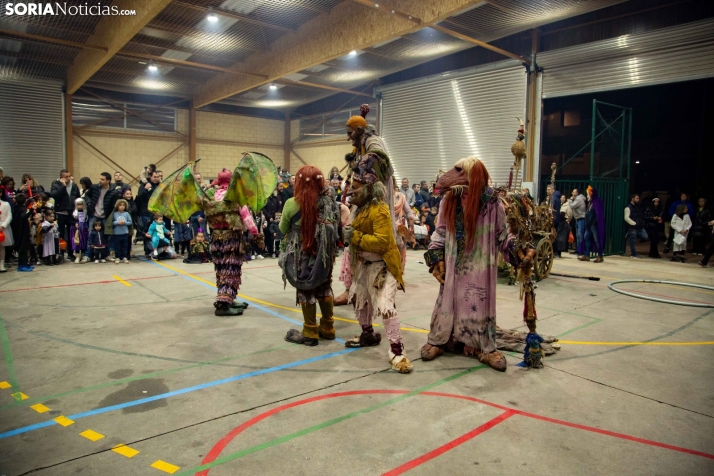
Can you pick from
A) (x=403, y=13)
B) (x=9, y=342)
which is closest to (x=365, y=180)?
(x=9, y=342)

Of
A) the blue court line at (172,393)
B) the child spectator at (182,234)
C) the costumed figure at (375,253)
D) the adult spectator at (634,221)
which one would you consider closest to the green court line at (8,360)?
the blue court line at (172,393)

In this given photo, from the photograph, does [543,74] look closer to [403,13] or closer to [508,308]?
[403,13]

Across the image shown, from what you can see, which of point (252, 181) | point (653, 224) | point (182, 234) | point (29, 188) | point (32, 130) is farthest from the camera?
point (32, 130)

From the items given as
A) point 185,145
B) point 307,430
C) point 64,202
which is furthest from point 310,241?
point 185,145

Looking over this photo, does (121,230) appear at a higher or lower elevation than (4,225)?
lower

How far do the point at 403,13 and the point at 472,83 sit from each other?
5.45 m

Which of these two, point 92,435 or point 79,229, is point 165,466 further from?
point 79,229

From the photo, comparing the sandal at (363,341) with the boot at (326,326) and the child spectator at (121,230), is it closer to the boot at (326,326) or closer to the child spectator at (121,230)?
the boot at (326,326)

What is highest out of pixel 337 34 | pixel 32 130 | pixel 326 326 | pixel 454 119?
pixel 337 34

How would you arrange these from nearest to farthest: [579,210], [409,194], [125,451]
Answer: [125,451] → [579,210] → [409,194]

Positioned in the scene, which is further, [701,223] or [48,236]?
[701,223]

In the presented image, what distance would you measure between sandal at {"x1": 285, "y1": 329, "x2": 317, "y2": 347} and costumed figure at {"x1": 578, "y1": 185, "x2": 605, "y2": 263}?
888cm

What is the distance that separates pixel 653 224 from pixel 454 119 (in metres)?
6.35

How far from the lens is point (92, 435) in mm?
2967
